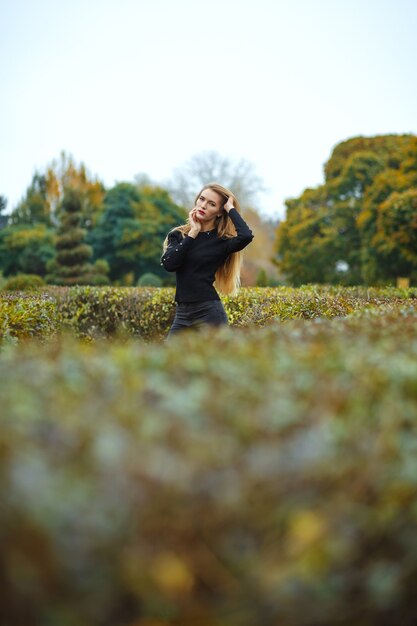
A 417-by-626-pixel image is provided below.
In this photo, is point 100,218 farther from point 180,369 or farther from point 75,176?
point 180,369

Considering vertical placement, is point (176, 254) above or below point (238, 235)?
below

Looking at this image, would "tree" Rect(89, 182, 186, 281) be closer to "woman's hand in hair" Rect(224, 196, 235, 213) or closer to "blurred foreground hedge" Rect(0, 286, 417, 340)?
"blurred foreground hedge" Rect(0, 286, 417, 340)

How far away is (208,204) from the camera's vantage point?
561cm

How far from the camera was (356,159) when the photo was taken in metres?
26.6

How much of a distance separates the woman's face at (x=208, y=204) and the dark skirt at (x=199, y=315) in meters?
0.80

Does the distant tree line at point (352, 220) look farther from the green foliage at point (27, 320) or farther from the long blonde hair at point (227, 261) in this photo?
the long blonde hair at point (227, 261)

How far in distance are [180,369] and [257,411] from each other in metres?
0.61

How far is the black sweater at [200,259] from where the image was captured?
538 centimetres

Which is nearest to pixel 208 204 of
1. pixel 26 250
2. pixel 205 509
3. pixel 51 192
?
pixel 205 509

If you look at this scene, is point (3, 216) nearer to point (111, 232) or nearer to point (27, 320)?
point (111, 232)

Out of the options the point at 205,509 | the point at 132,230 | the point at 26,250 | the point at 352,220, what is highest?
the point at 352,220

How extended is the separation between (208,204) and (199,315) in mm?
1030

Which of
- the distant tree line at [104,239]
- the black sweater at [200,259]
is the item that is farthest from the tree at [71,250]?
the black sweater at [200,259]

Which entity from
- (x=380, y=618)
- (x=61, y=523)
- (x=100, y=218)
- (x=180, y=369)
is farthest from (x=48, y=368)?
(x=100, y=218)
